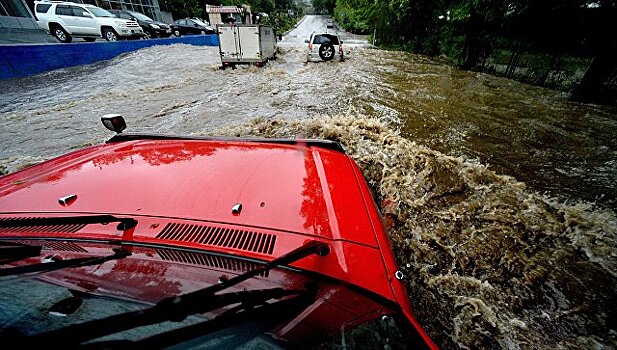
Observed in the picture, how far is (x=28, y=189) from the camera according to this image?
1762 mm

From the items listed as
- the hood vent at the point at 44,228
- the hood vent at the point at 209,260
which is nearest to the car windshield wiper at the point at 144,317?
the hood vent at the point at 209,260

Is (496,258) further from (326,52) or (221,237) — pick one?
(326,52)

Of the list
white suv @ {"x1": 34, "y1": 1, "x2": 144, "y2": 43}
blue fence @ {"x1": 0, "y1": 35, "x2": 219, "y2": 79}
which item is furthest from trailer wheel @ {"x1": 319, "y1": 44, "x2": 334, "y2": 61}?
white suv @ {"x1": 34, "y1": 1, "x2": 144, "y2": 43}

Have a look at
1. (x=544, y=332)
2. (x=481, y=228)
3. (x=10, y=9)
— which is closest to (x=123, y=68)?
(x=10, y=9)

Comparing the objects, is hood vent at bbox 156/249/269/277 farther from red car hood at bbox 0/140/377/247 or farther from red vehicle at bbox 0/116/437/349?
red car hood at bbox 0/140/377/247

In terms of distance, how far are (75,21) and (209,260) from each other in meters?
19.6

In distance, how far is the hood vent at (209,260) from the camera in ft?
3.92

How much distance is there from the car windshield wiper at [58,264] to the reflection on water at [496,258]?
7.53ft

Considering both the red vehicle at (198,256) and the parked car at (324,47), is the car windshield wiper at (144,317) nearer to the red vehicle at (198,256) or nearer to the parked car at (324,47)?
the red vehicle at (198,256)

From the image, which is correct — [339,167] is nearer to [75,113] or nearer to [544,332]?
[544,332]

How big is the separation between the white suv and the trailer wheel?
463 inches

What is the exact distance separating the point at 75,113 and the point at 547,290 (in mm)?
10933

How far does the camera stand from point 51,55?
37.9 ft

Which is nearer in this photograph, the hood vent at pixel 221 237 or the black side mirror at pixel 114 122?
the hood vent at pixel 221 237
